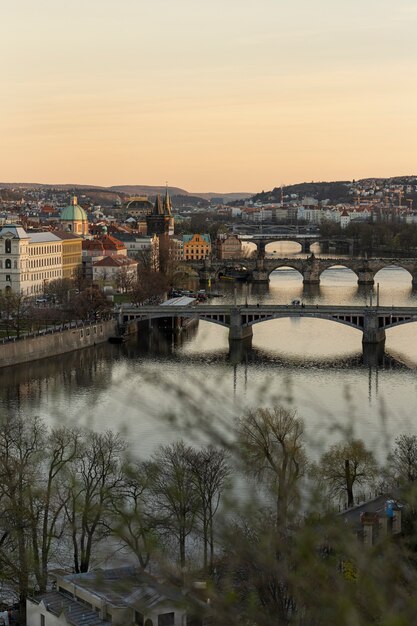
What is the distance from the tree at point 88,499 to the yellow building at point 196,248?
84.8 ft

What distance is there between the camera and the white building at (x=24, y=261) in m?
20.5

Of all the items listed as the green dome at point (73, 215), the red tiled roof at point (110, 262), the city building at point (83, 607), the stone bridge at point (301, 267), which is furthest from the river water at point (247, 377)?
the green dome at point (73, 215)

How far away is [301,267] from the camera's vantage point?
93.6 feet

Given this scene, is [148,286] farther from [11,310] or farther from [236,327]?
[236,327]

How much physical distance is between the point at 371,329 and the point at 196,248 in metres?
17.8

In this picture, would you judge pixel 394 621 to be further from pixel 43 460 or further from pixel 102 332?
pixel 102 332

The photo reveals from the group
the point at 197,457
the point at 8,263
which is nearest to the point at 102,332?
the point at 8,263

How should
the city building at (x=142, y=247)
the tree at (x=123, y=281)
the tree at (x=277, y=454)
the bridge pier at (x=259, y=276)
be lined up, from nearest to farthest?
1. the tree at (x=277, y=454)
2. the tree at (x=123, y=281)
3. the city building at (x=142, y=247)
4. the bridge pier at (x=259, y=276)

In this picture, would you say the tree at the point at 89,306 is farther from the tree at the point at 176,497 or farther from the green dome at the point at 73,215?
the green dome at the point at 73,215

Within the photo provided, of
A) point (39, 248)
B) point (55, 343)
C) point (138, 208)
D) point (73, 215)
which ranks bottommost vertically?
point (55, 343)

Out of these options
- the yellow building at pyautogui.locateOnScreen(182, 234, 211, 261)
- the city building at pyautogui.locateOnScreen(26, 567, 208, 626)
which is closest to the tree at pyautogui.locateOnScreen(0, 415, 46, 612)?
the city building at pyautogui.locateOnScreen(26, 567, 208, 626)

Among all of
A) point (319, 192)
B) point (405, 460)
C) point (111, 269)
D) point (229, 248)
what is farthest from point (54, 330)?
point (319, 192)

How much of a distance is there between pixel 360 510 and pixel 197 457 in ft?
3.37

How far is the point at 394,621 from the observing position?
5.16 ft
